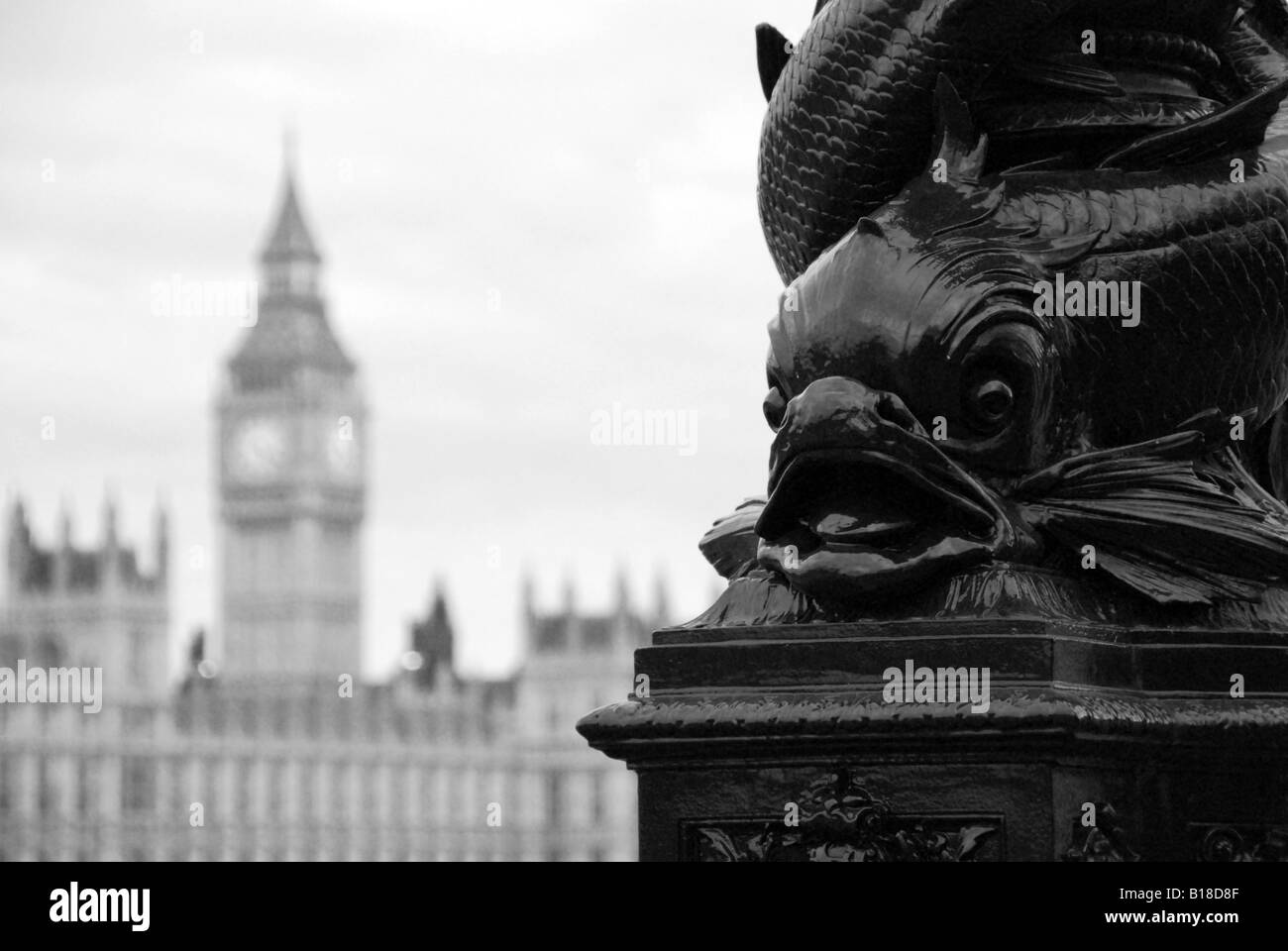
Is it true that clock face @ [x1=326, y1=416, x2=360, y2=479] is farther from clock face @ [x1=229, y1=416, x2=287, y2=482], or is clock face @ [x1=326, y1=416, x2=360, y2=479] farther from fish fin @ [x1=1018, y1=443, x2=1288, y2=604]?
fish fin @ [x1=1018, y1=443, x2=1288, y2=604]

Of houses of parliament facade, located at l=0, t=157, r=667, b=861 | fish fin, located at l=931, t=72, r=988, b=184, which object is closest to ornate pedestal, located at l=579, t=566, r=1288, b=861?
fish fin, located at l=931, t=72, r=988, b=184

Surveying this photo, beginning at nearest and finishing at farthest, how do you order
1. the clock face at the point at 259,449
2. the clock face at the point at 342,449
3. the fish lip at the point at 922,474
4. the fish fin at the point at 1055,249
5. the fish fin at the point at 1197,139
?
the fish lip at the point at 922,474 → the fish fin at the point at 1055,249 → the fish fin at the point at 1197,139 → the clock face at the point at 342,449 → the clock face at the point at 259,449

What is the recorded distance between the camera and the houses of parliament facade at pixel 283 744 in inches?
1895

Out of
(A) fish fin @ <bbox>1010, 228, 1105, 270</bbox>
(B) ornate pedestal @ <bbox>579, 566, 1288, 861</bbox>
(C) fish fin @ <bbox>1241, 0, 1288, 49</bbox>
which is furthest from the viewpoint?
(C) fish fin @ <bbox>1241, 0, 1288, 49</bbox>

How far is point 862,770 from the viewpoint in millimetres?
3213

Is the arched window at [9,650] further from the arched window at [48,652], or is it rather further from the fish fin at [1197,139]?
the fish fin at [1197,139]

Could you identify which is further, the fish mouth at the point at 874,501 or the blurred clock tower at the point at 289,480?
the blurred clock tower at the point at 289,480

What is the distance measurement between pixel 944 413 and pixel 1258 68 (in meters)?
0.89

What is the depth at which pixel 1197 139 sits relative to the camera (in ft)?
11.6

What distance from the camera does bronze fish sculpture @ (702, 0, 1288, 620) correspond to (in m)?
3.32

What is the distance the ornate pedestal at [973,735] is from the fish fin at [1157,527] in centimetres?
5

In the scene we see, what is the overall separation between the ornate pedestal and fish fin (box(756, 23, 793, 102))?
3.40 ft

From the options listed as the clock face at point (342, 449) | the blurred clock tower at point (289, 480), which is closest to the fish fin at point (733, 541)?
the blurred clock tower at point (289, 480)

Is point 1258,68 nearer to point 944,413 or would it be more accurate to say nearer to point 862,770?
point 944,413
